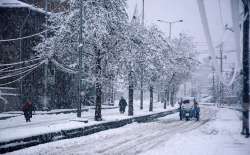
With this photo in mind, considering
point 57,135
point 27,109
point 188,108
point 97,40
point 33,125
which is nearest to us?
point 57,135

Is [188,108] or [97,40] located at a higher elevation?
[97,40]

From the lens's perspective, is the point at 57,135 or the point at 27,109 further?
the point at 27,109

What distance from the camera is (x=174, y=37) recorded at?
73.4 meters

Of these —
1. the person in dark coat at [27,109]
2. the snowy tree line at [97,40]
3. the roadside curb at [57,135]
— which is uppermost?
the snowy tree line at [97,40]

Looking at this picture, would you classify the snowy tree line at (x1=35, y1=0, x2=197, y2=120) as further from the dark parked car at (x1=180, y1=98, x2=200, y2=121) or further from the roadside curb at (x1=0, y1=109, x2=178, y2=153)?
the dark parked car at (x1=180, y1=98, x2=200, y2=121)

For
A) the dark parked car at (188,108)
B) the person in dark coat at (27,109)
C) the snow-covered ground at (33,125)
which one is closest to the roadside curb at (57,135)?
the snow-covered ground at (33,125)

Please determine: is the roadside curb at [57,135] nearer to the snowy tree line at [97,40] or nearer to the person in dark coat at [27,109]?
the snowy tree line at [97,40]

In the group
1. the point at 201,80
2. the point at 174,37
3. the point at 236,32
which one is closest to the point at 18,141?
the point at 236,32

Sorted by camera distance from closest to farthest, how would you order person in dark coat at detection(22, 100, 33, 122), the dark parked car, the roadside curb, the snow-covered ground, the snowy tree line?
the roadside curb, the snow-covered ground, the snowy tree line, person in dark coat at detection(22, 100, 33, 122), the dark parked car

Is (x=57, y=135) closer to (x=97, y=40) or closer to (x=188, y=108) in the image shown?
(x=97, y=40)

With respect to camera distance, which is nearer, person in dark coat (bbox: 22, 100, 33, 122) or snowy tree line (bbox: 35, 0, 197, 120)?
snowy tree line (bbox: 35, 0, 197, 120)

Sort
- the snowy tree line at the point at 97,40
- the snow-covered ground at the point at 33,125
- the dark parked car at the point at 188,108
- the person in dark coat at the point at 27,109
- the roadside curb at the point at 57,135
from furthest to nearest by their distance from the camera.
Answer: the dark parked car at the point at 188,108, the person in dark coat at the point at 27,109, the snowy tree line at the point at 97,40, the snow-covered ground at the point at 33,125, the roadside curb at the point at 57,135

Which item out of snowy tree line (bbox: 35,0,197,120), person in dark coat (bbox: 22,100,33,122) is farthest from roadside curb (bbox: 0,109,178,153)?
person in dark coat (bbox: 22,100,33,122)

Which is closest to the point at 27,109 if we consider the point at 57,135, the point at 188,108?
the point at 57,135
